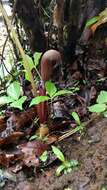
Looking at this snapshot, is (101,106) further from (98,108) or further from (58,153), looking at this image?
(58,153)

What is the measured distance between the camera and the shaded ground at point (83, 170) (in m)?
1.69

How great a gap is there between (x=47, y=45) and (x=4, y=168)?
1.02 m

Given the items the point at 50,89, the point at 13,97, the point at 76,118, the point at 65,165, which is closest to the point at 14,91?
the point at 13,97

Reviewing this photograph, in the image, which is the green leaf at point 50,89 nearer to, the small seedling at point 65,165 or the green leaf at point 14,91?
the green leaf at point 14,91

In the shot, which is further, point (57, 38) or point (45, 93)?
point (57, 38)

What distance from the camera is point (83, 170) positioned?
1754mm

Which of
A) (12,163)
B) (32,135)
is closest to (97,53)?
(32,135)

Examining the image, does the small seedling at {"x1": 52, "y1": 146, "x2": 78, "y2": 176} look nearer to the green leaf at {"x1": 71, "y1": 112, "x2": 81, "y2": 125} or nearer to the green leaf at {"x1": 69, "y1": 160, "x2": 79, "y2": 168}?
the green leaf at {"x1": 69, "y1": 160, "x2": 79, "y2": 168}

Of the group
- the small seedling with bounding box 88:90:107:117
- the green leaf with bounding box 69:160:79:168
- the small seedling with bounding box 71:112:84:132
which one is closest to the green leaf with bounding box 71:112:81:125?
the small seedling with bounding box 71:112:84:132

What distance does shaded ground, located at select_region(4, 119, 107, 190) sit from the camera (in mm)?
1694

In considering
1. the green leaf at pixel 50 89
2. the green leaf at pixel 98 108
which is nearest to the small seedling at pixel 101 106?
the green leaf at pixel 98 108

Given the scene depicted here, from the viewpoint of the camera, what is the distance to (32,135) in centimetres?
206

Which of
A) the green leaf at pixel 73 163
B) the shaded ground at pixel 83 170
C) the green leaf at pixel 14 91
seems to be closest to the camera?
the shaded ground at pixel 83 170

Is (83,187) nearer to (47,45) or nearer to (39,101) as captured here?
(39,101)
